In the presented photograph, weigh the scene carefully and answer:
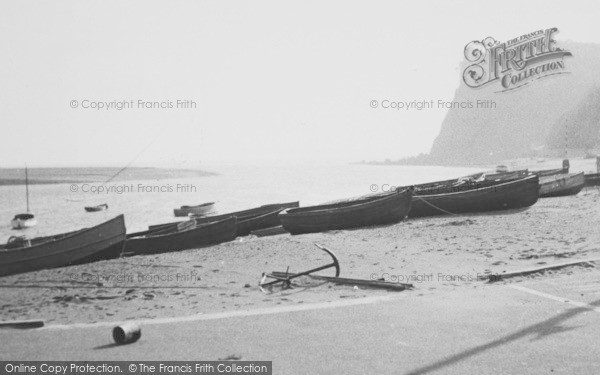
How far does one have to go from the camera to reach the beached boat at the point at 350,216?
17.9 metres

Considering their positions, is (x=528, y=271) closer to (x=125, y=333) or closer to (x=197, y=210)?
(x=125, y=333)

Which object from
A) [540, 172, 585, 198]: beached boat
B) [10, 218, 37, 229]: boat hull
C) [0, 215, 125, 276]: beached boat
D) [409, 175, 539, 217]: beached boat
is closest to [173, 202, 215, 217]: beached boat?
[10, 218, 37, 229]: boat hull

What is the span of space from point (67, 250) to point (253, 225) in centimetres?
849

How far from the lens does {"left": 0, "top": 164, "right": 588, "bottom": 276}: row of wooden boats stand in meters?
14.3

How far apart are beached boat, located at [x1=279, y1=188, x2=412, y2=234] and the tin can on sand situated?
13.1 meters

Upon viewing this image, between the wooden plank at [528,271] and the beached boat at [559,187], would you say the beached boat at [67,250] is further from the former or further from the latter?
the beached boat at [559,187]

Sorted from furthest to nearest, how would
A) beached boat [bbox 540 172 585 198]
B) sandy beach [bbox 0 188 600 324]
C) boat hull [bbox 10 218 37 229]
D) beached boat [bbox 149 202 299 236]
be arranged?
boat hull [bbox 10 218 37 229] < beached boat [bbox 540 172 585 198] < beached boat [bbox 149 202 299 236] < sandy beach [bbox 0 188 600 324]

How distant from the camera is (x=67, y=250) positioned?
14.6 m

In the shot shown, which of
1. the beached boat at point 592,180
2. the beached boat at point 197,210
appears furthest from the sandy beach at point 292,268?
the beached boat at point 197,210

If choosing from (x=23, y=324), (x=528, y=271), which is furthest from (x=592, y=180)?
(x=23, y=324)

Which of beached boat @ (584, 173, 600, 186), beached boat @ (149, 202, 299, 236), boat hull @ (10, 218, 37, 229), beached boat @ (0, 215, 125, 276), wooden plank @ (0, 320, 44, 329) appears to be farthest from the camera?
boat hull @ (10, 218, 37, 229)

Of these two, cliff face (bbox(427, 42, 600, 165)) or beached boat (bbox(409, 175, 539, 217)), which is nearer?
beached boat (bbox(409, 175, 539, 217))

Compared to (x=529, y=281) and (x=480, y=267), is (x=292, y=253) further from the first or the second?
(x=529, y=281)

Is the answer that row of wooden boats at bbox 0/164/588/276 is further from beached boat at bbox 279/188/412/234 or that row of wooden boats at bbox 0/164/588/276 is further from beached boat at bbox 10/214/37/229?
beached boat at bbox 10/214/37/229
